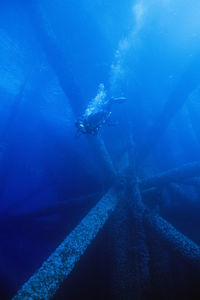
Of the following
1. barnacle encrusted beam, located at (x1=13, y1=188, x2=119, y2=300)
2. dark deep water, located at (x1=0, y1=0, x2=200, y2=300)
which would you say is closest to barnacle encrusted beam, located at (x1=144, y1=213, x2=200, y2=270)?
dark deep water, located at (x1=0, y1=0, x2=200, y2=300)

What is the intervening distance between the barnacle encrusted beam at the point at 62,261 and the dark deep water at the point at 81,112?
0.53 meters

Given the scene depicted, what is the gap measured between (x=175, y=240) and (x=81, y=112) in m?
2.46

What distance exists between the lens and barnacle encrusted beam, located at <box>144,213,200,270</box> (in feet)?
6.40

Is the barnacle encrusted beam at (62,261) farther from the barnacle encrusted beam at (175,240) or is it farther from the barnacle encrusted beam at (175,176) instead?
the barnacle encrusted beam at (175,176)

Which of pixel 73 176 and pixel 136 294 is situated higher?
pixel 73 176

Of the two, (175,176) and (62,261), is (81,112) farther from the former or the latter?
(62,261)

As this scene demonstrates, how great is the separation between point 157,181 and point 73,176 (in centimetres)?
226

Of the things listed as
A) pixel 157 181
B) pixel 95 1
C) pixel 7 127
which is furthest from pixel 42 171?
pixel 95 1

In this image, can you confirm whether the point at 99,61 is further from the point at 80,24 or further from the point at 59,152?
the point at 59,152

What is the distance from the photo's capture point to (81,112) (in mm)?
3367

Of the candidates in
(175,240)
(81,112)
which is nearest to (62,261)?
(175,240)

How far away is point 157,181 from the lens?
11.0ft

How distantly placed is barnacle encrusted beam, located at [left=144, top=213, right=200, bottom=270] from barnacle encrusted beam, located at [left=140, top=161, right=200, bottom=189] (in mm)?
924

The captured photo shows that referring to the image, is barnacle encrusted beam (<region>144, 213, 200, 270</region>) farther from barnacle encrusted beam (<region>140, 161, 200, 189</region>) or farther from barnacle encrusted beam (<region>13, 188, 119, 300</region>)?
barnacle encrusted beam (<region>140, 161, 200, 189</region>)
